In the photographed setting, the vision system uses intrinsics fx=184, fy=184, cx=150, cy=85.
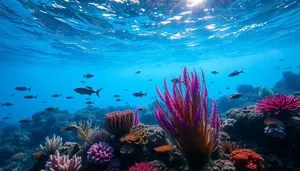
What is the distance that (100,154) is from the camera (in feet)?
15.1

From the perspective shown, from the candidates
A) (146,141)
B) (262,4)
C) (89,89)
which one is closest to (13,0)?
(89,89)

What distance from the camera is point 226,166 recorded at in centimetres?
361

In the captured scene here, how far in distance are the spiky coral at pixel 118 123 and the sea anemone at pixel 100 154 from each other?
0.60 m

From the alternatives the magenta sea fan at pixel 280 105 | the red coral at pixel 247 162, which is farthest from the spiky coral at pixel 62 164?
the magenta sea fan at pixel 280 105

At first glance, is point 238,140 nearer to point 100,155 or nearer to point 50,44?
point 100,155

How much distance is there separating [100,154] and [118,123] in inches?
39.1

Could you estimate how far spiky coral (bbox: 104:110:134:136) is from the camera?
5.30 metres

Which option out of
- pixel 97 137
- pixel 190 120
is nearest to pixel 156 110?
pixel 190 120

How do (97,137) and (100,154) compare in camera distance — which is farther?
(97,137)

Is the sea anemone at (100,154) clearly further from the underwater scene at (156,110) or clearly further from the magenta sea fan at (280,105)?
the magenta sea fan at (280,105)

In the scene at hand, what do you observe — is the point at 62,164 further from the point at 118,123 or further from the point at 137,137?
the point at 137,137

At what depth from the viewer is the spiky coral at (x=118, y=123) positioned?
5.30 metres

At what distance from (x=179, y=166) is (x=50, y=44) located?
93.0 ft

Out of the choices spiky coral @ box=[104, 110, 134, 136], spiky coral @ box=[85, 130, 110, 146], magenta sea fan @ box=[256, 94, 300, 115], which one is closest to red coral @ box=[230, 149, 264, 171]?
magenta sea fan @ box=[256, 94, 300, 115]
